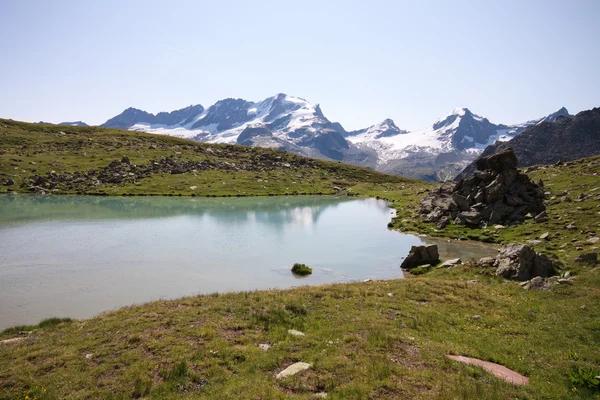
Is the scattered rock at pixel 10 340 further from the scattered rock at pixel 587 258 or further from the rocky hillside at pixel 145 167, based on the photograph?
the rocky hillside at pixel 145 167

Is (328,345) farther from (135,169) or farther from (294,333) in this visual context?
(135,169)

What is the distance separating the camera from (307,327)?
773 inches

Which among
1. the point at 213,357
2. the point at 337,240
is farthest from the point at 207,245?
the point at 213,357

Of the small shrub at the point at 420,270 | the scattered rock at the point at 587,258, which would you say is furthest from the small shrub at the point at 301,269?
the scattered rock at the point at 587,258

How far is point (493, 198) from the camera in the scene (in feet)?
185

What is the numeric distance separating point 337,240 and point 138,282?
30.3 meters

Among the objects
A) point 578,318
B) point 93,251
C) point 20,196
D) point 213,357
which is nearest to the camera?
point 213,357

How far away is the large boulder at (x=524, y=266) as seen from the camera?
101 ft

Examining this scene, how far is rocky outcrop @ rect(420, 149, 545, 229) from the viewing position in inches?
2117

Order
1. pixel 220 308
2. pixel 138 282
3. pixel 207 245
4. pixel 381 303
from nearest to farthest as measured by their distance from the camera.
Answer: pixel 220 308 → pixel 381 303 → pixel 138 282 → pixel 207 245

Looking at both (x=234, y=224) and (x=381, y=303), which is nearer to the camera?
(x=381, y=303)

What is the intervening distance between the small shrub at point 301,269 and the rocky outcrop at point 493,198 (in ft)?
98.3

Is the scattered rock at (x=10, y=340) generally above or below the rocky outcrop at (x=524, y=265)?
below

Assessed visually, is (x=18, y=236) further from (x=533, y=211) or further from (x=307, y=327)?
(x=533, y=211)
